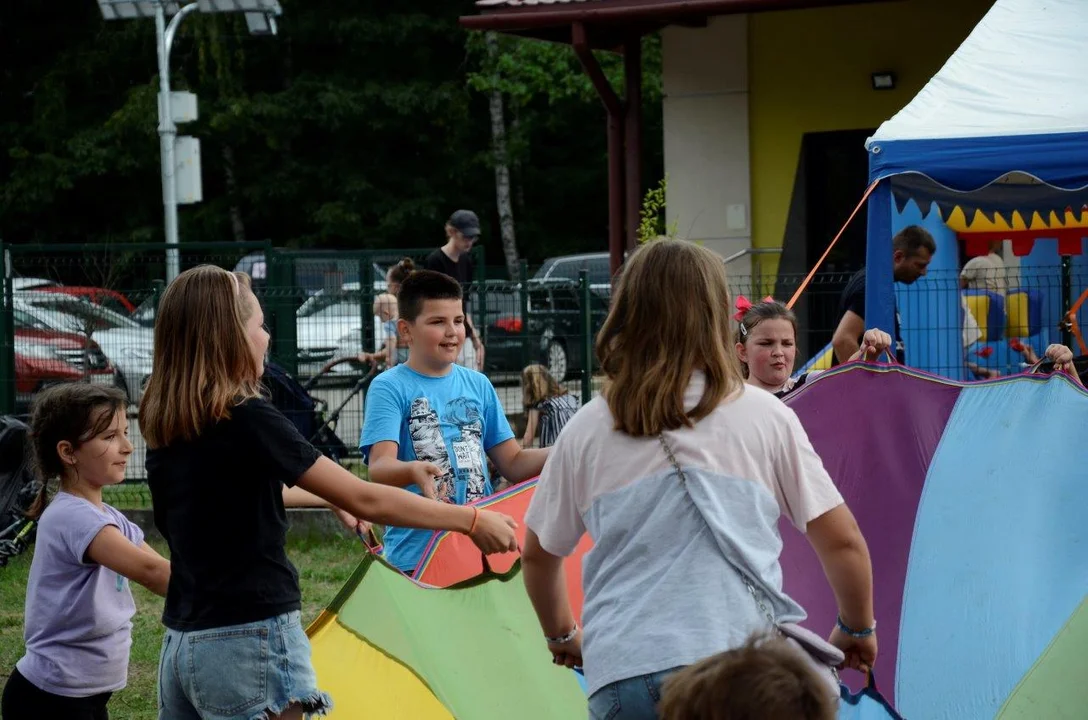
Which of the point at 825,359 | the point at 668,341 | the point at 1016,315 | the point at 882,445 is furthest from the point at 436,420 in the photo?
the point at 1016,315

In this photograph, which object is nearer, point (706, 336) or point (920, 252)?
point (706, 336)

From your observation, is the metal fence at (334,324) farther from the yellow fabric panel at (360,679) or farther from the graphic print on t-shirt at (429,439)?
the yellow fabric panel at (360,679)

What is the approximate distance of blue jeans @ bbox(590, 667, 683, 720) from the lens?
Result: 2.76 m

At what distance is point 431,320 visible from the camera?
16.2ft

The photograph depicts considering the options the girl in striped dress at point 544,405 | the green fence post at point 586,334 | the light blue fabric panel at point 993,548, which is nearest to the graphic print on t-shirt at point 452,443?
the light blue fabric panel at point 993,548

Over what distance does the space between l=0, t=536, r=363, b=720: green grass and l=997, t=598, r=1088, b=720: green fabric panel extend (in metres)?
3.45

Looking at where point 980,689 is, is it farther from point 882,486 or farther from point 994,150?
point 994,150

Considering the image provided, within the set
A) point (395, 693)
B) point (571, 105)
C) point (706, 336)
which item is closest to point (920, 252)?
point (395, 693)

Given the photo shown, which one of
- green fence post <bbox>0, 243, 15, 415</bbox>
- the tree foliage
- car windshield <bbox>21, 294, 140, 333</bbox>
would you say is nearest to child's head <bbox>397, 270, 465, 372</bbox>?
car windshield <bbox>21, 294, 140, 333</bbox>

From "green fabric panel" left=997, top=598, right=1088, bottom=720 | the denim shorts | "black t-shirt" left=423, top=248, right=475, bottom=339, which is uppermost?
"black t-shirt" left=423, top=248, right=475, bottom=339

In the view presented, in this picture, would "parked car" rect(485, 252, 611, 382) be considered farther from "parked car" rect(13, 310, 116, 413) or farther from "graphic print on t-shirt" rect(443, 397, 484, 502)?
"graphic print on t-shirt" rect(443, 397, 484, 502)

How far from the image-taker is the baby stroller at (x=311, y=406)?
32.5ft

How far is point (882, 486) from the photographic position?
4.80m

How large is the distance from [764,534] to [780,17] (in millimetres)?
12398
